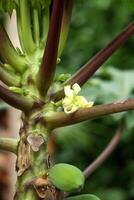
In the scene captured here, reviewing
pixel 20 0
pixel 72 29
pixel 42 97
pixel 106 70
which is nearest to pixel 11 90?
pixel 42 97

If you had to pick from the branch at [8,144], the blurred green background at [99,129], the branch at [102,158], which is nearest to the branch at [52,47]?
the branch at [8,144]

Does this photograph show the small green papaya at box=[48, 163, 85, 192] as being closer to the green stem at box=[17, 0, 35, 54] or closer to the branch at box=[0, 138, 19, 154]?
the branch at box=[0, 138, 19, 154]

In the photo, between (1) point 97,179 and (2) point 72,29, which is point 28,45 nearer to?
(1) point 97,179

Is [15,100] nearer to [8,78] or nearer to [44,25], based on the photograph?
[8,78]

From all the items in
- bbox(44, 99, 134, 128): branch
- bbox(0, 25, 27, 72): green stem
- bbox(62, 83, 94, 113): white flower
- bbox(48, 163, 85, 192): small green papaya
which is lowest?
bbox(48, 163, 85, 192): small green papaya

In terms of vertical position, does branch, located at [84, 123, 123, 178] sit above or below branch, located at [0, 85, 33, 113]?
below

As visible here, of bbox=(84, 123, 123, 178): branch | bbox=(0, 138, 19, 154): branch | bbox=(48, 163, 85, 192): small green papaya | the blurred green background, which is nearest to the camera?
bbox=(48, 163, 85, 192): small green papaya

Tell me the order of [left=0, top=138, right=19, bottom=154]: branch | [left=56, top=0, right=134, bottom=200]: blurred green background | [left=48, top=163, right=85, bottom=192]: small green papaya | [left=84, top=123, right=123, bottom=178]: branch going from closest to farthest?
1. [left=48, top=163, right=85, bottom=192]: small green papaya
2. [left=0, top=138, right=19, bottom=154]: branch
3. [left=84, top=123, right=123, bottom=178]: branch
4. [left=56, top=0, right=134, bottom=200]: blurred green background

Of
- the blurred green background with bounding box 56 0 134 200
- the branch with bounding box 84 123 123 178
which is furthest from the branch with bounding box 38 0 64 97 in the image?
the blurred green background with bounding box 56 0 134 200
